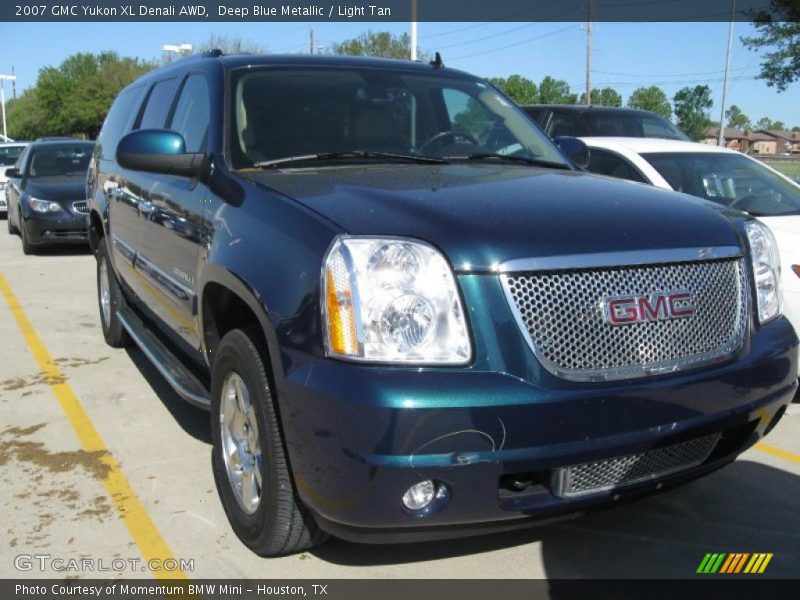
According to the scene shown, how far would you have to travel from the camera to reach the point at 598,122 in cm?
976

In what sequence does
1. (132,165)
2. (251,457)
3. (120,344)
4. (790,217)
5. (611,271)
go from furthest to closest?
(120,344), (790,217), (132,165), (251,457), (611,271)

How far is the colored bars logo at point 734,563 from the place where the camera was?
3.26m

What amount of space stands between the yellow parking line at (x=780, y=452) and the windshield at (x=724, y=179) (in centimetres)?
239

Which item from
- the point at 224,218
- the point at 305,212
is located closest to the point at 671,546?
the point at 305,212

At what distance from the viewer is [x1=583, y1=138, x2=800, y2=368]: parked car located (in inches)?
254

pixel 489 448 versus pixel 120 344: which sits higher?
pixel 489 448

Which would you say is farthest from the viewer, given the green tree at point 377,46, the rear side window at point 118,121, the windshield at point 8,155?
the green tree at point 377,46

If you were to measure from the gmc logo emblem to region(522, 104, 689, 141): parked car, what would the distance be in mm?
6967

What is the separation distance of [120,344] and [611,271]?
16.1ft

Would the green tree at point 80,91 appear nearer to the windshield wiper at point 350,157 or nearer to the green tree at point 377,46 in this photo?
the green tree at point 377,46

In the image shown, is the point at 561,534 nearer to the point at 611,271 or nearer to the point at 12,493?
the point at 611,271

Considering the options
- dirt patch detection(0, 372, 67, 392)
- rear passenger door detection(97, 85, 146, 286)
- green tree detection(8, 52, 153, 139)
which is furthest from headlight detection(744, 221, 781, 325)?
green tree detection(8, 52, 153, 139)

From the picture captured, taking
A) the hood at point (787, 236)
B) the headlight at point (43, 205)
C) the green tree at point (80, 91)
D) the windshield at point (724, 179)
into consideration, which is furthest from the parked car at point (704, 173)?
the green tree at point (80, 91)

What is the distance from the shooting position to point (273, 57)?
429 centimetres
